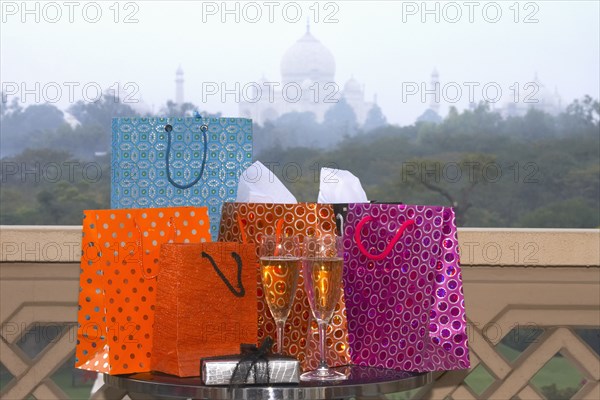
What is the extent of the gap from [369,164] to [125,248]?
60.3ft

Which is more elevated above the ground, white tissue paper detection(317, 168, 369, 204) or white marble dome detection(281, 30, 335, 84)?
white marble dome detection(281, 30, 335, 84)

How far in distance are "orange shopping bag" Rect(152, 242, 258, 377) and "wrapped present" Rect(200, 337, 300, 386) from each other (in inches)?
2.4

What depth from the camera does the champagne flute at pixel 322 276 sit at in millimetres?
1325

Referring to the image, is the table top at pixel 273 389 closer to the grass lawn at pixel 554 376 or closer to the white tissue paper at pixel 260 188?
the white tissue paper at pixel 260 188

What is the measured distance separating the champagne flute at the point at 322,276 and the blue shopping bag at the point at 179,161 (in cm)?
40

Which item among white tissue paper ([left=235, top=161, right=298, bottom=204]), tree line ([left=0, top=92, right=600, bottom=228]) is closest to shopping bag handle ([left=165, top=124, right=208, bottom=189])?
white tissue paper ([left=235, top=161, right=298, bottom=204])

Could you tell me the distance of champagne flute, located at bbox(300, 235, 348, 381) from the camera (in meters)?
1.33

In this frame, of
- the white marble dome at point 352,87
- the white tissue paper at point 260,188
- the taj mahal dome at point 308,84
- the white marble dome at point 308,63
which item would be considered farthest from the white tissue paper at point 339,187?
the white marble dome at point 352,87

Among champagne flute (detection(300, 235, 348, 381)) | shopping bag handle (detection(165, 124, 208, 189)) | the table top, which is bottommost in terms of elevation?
the table top

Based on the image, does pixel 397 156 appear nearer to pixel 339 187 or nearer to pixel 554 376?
pixel 554 376

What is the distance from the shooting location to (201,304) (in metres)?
1.34

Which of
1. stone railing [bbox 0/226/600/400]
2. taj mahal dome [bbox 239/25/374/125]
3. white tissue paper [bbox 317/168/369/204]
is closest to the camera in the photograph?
white tissue paper [bbox 317/168/369/204]

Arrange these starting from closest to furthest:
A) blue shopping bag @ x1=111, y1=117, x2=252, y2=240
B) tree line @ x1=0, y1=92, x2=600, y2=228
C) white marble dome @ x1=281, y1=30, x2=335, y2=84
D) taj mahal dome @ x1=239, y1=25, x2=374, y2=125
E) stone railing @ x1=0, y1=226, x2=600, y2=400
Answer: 1. blue shopping bag @ x1=111, y1=117, x2=252, y2=240
2. stone railing @ x1=0, y1=226, x2=600, y2=400
3. tree line @ x1=0, y1=92, x2=600, y2=228
4. taj mahal dome @ x1=239, y1=25, x2=374, y2=125
5. white marble dome @ x1=281, y1=30, x2=335, y2=84

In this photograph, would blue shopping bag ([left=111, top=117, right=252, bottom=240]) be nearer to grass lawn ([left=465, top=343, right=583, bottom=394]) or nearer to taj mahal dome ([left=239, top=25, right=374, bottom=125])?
grass lawn ([left=465, top=343, right=583, bottom=394])
